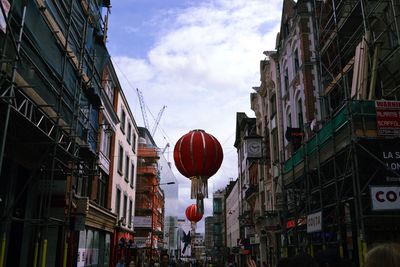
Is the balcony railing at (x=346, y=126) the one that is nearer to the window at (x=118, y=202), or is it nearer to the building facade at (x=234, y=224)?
the window at (x=118, y=202)

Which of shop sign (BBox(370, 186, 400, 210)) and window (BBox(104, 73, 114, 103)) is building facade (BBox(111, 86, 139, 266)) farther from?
shop sign (BBox(370, 186, 400, 210))

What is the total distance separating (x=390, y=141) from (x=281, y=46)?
21.3m

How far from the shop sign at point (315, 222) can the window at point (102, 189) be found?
51.3ft

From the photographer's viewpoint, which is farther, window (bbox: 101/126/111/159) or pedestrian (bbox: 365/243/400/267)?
window (bbox: 101/126/111/159)

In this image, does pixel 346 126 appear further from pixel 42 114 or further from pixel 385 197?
pixel 42 114

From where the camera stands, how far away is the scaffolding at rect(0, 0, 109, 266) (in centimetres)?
981

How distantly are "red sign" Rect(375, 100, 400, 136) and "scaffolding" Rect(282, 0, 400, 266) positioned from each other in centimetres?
18

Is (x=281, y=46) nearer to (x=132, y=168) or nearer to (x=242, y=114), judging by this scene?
(x=132, y=168)

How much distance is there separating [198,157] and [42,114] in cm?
654

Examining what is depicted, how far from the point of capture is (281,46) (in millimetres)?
32000

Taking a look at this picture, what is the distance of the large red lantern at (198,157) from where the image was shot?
15.9 meters

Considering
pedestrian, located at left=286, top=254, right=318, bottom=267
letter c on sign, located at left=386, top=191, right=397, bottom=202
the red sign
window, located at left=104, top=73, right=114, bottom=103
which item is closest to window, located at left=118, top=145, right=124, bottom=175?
window, located at left=104, top=73, right=114, bottom=103

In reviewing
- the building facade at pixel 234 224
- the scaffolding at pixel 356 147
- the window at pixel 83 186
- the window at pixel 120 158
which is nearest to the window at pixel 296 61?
the scaffolding at pixel 356 147

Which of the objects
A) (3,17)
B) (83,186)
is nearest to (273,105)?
(83,186)
